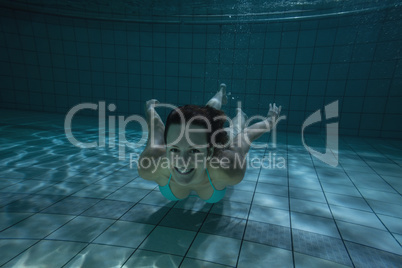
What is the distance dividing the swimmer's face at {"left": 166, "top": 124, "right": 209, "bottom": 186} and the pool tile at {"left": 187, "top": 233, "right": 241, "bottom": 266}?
0.48 metres

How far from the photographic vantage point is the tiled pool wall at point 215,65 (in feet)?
18.9

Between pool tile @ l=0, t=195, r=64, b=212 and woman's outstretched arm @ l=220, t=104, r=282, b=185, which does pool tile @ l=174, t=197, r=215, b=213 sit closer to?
woman's outstretched arm @ l=220, t=104, r=282, b=185

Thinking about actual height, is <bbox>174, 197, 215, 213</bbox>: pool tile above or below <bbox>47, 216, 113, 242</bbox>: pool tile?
above

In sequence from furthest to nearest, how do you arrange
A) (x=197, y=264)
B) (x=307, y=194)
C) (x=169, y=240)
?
1. (x=307, y=194)
2. (x=169, y=240)
3. (x=197, y=264)

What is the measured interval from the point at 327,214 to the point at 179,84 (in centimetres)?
633

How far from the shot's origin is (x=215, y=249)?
4.89 ft

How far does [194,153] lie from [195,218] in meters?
0.80

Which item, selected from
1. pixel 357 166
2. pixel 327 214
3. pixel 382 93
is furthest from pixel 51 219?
pixel 382 93

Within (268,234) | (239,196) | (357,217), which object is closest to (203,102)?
(239,196)

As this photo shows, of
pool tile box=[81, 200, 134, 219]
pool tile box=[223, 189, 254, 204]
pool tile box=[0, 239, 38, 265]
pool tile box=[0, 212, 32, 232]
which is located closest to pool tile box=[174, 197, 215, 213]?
pool tile box=[223, 189, 254, 204]

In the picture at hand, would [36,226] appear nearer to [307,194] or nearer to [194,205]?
[194,205]

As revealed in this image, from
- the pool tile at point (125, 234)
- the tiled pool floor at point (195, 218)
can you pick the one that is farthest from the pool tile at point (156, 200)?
the pool tile at point (125, 234)

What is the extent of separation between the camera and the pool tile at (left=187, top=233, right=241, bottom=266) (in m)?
1.40

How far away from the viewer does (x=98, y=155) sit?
11.8 ft
